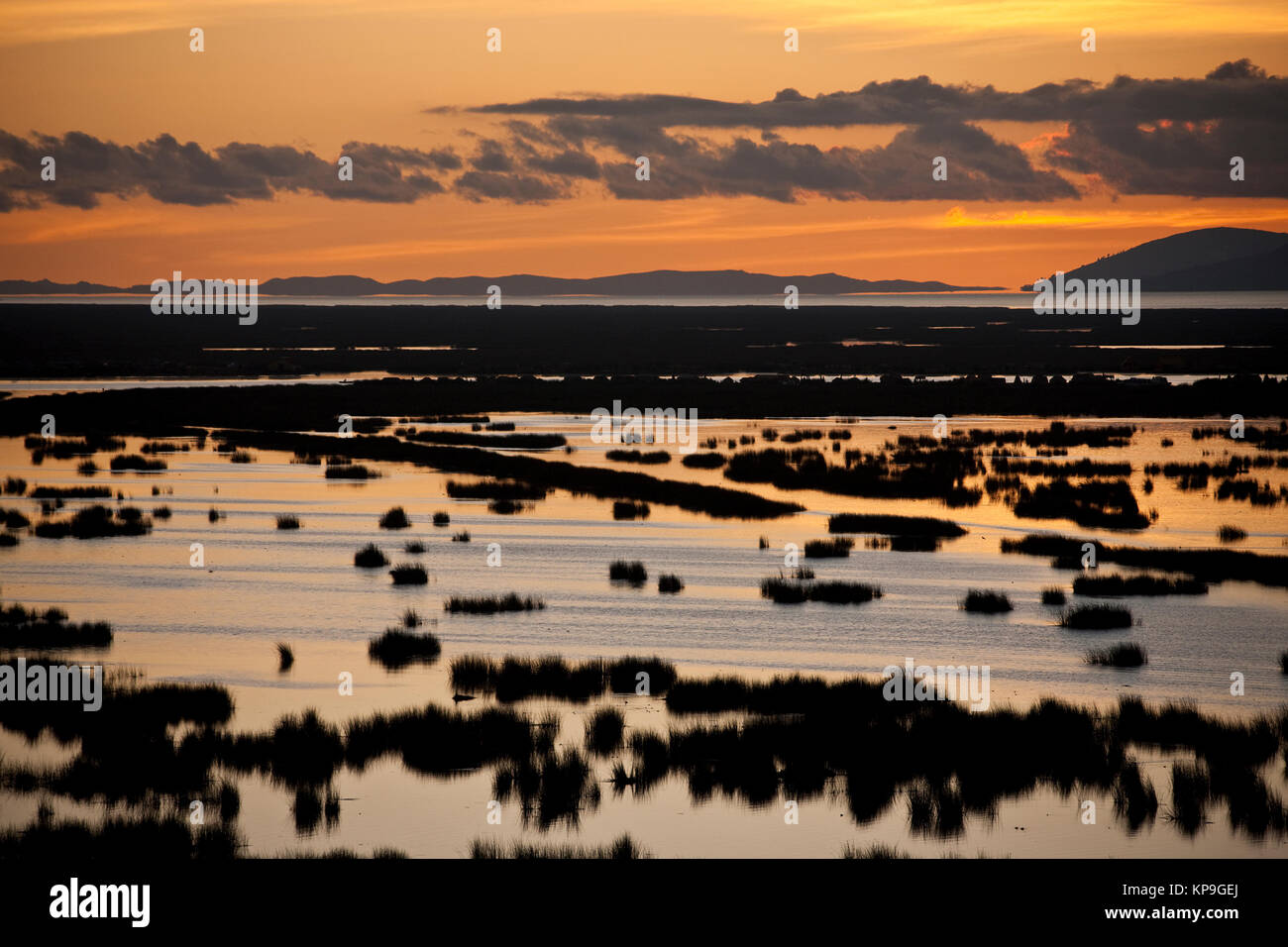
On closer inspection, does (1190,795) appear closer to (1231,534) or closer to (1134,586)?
(1134,586)

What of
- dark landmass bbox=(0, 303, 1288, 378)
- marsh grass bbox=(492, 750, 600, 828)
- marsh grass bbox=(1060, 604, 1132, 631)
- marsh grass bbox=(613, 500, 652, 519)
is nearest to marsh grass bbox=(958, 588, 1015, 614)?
marsh grass bbox=(1060, 604, 1132, 631)

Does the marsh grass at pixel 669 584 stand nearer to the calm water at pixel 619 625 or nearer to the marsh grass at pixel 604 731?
the calm water at pixel 619 625

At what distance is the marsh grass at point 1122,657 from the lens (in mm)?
20984

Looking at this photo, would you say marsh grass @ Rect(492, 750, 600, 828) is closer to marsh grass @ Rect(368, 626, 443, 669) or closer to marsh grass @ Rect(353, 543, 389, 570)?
marsh grass @ Rect(368, 626, 443, 669)

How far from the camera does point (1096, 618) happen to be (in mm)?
23938

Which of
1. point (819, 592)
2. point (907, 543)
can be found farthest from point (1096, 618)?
point (907, 543)

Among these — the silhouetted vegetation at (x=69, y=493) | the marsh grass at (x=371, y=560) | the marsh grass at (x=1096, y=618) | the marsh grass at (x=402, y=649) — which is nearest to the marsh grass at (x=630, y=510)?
the marsh grass at (x=371, y=560)

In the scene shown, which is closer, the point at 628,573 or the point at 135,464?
the point at 628,573

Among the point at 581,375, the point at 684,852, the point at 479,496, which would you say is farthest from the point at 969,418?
the point at 684,852

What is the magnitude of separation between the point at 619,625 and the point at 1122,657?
8.11m

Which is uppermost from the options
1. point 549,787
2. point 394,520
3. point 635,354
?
point 635,354

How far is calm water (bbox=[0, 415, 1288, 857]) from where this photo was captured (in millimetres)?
14078

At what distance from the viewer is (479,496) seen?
137 feet

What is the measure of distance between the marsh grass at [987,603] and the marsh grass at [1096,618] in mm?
1063
